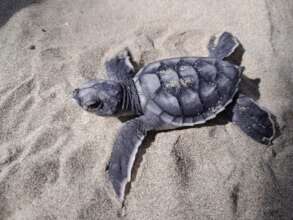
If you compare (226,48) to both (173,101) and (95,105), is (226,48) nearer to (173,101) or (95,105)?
(173,101)

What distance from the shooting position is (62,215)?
1703 millimetres

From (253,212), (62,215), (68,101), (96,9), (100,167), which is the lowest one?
(253,212)

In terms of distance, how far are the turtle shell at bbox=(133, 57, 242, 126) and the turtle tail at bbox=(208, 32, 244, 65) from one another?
28cm

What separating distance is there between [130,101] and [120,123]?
191 mm

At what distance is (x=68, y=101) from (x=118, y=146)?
0.52 metres

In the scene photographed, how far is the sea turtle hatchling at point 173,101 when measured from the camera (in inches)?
74.4

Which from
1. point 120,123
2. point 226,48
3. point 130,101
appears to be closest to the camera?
point 130,101

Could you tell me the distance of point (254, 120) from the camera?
192 centimetres

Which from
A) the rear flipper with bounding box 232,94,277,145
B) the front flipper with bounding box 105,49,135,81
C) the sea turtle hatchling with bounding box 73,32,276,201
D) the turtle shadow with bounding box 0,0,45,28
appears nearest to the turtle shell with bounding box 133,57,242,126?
the sea turtle hatchling with bounding box 73,32,276,201

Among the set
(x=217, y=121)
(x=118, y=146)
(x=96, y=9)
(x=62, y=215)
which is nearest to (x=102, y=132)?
(x=118, y=146)

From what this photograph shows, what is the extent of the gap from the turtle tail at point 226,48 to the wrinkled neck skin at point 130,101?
27.4 inches

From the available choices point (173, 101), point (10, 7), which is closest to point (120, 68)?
point (173, 101)

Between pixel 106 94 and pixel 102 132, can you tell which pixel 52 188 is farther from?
pixel 106 94

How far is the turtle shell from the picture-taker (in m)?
1.89
